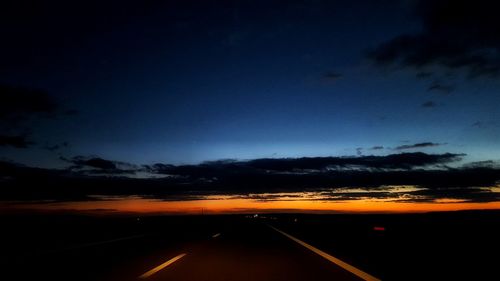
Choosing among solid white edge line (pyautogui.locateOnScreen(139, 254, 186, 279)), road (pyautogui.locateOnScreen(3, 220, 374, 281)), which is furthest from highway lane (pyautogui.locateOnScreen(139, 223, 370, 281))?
solid white edge line (pyautogui.locateOnScreen(139, 254, 186, 279))

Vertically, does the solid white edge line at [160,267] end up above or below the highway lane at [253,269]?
above

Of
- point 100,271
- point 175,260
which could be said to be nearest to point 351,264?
point 175,260

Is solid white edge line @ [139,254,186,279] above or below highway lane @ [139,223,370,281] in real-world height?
above

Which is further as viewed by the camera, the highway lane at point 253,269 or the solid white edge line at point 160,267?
the solid white edge line at point 160,267

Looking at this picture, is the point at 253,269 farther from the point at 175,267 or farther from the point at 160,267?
the point at 160,267

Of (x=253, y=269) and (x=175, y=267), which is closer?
(x=253, y=269)

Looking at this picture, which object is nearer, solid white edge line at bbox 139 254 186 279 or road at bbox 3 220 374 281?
road at bbox 3 220 374 281

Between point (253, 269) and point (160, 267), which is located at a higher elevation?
point (160, 267)

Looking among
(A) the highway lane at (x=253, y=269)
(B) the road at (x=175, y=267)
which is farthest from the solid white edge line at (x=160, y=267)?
(A) the highway lane at (x=253, y=269)

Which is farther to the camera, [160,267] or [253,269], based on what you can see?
[160,267]

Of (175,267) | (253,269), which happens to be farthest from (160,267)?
(253,269)

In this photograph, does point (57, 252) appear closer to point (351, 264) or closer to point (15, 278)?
point (15, 278)

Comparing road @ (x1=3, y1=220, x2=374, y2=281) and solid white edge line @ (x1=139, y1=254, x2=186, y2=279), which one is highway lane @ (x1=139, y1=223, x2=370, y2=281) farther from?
solid white edge line @ (x1=139, y1=254, x2=186, y2=279)

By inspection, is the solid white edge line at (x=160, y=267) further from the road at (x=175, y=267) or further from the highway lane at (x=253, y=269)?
Answer: the highway lane at (x=253, y=269)
